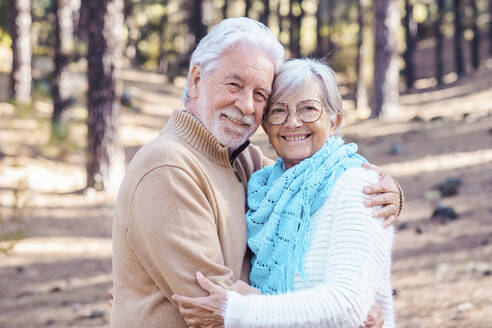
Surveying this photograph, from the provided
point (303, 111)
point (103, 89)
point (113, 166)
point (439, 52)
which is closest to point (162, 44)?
point (439, 52)

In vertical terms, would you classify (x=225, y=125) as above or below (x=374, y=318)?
above

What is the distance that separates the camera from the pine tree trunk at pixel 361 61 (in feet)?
66.9

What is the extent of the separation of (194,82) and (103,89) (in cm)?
784

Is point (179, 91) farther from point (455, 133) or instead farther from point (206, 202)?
point (206, 202)

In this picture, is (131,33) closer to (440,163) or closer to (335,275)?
(440,163)

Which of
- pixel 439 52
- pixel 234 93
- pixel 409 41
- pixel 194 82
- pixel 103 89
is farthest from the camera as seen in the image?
pixel 439 52

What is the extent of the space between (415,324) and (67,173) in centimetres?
831

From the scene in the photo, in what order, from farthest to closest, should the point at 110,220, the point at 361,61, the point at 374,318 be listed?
1. the point at 361,61
2. the point at 110,220
3. the point at 374,318

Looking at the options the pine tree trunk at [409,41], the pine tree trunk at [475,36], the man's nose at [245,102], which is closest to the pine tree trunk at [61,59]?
the man's nose at [245,102]

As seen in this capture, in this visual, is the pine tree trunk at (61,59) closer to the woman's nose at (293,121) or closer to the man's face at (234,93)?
the man's face at (234,93)

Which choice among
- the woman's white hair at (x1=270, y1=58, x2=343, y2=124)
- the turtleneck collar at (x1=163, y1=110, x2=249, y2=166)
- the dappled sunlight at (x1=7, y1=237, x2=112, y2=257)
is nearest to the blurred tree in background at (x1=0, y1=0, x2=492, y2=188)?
the woman's white hair at (x1=270, y1=58, x2=343, y2=124)

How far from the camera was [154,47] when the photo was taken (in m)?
39.9

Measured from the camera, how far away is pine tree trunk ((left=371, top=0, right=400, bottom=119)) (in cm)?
1652

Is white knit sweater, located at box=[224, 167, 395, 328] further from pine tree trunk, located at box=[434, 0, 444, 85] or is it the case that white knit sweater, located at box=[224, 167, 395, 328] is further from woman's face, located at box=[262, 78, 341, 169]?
pine tree trunk, located at box=[434, 0, 444, 85]
